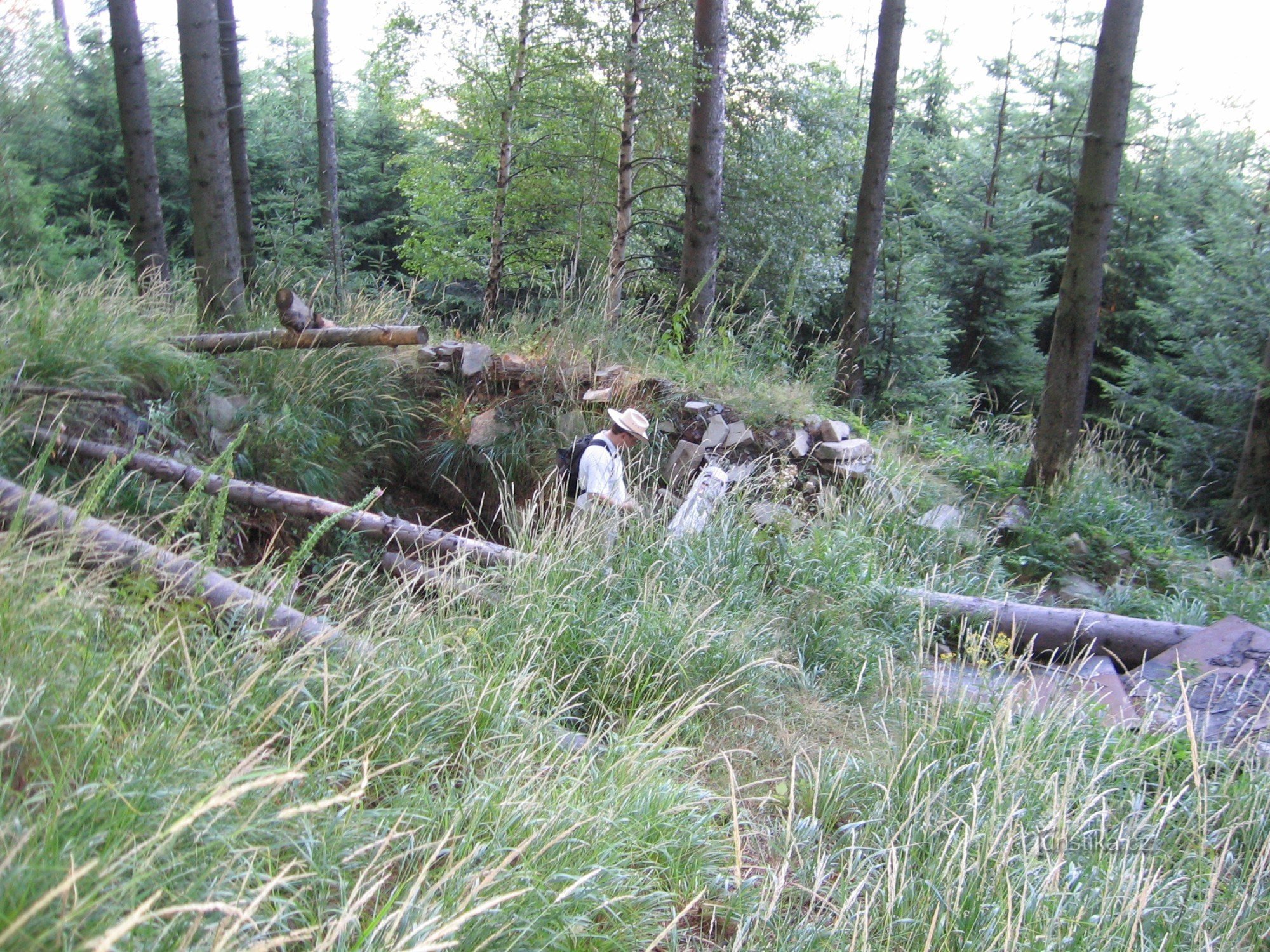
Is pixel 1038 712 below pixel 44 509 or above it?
below

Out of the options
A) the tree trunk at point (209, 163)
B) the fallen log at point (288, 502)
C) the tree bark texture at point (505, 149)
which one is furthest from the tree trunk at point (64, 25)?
the fallen log at point (288, 502)

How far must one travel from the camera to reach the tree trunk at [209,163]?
24.2 ft

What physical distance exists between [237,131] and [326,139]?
107 inches

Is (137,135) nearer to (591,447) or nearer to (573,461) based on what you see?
(573,461)

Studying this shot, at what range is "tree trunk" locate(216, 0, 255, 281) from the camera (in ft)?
35.9

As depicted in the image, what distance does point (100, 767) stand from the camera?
1738 mm

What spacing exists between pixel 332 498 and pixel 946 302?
9.38 meters

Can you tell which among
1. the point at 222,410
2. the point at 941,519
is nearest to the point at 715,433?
the point at 941,519

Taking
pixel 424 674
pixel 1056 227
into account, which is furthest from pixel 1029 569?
pixel 1056 227

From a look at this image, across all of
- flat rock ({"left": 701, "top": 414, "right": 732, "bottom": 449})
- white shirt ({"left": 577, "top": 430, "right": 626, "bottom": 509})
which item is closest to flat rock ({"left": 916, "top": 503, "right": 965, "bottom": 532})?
flat rock ({"left": 701, "top": 414, "right": 732, "bottom": 449})

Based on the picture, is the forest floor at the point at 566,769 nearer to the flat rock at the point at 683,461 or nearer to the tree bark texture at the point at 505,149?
the flat rock at the point at 683,461

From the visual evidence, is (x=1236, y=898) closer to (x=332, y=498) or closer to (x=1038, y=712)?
(x=1038, y=712)

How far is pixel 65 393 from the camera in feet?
16.7

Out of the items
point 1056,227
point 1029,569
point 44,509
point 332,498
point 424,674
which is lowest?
point 1029,569
